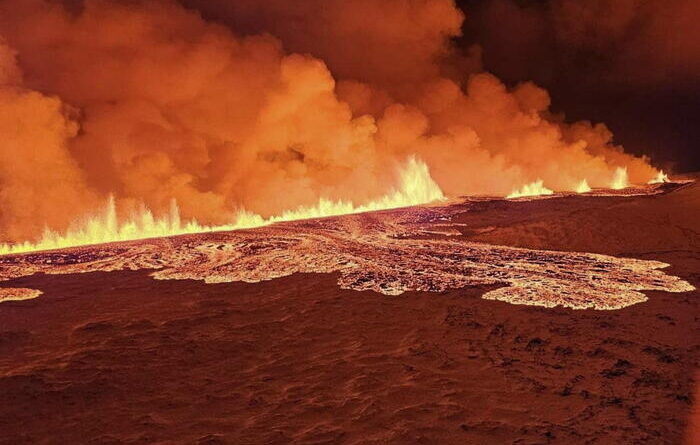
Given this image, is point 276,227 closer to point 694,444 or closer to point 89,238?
point 89,238

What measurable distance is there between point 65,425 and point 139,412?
43 centimetres

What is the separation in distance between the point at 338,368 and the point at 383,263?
12.7 feet

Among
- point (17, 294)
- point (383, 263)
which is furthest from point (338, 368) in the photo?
point (17, 294)

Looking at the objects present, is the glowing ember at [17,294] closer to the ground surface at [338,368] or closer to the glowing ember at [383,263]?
the glowing ember at [383,263]

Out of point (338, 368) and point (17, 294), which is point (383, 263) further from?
point (17, 294)

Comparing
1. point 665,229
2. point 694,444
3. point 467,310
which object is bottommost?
point 694,444

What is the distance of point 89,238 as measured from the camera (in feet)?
46.5

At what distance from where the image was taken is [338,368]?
370cm

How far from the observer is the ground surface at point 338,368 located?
2.84m

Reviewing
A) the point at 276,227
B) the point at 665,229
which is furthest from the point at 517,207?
the point at 276,227

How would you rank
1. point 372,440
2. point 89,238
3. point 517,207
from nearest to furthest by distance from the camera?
point 372,440, point 89,238, point 517,207

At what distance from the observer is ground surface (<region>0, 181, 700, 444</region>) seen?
2.84 meters

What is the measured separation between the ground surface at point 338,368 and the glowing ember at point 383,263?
1.23 feet

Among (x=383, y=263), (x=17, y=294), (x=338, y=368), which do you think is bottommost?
(x=338, y=368)
